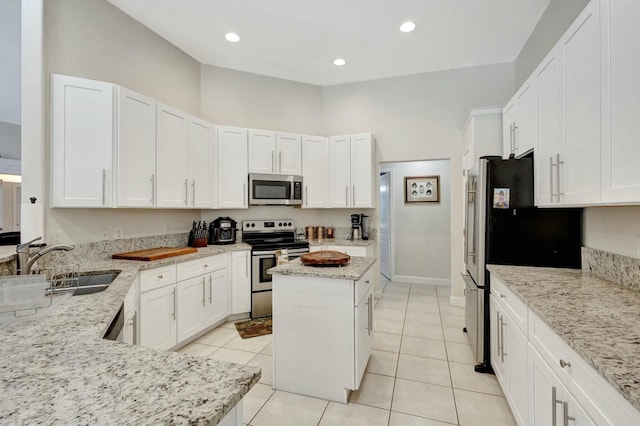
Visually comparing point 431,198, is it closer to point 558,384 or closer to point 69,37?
point 558,384

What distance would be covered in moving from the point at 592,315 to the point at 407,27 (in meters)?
3.13

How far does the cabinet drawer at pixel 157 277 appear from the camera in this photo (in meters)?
2.39

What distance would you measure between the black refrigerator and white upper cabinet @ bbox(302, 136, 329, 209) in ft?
7.33

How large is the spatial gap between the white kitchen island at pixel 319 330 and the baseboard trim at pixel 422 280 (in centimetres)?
335

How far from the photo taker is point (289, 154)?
4129mm

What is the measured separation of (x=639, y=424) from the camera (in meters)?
0.75

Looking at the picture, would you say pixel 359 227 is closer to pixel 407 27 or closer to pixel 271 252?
pixel 271 252

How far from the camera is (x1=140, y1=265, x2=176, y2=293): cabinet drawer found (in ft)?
7.84

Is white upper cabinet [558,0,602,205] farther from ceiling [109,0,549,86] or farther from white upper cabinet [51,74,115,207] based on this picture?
white upper cabinet [51,74,115,207]

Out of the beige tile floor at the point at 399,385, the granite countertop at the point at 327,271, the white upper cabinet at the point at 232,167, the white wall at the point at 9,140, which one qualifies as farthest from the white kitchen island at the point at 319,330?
the white wall at the point at 9,140

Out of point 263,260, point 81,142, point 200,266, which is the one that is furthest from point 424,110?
point 81,142

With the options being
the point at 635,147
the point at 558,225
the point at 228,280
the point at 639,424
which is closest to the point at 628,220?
the point at 558,225

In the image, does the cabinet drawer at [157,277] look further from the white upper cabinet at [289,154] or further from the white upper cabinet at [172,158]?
the white upper cabinet at [289,154]

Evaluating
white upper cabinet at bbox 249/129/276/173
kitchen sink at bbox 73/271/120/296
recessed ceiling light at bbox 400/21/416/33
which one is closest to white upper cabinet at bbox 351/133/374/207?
white upper cabinet at bbox 249/129/276/173
